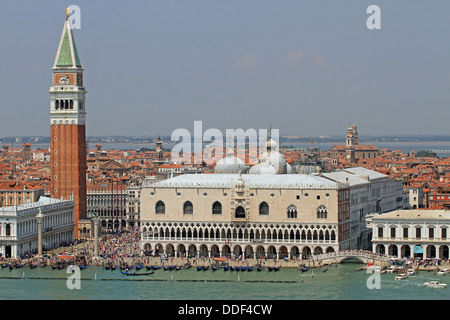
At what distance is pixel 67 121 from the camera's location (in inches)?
2375

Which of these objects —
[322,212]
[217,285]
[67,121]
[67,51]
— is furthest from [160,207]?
[67,51]

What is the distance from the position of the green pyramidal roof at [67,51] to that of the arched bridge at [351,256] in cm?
1828

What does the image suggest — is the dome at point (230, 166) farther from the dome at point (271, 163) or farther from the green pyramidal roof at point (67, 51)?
the green pyramidal roof at point (67, 51)

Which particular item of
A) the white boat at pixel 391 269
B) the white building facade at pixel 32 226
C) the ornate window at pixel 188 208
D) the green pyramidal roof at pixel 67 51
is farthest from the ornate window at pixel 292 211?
the green pyramidal roof at pixel 67 51

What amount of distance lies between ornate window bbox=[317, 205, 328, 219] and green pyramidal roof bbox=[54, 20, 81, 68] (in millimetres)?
16868

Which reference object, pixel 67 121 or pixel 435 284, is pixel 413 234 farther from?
pixel 67 121

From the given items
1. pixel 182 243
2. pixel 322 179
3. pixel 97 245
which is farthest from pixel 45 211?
pixel 322 179

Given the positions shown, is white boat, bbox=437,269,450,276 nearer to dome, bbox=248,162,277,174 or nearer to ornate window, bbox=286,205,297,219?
ornate window, bbox=286,205,297,219

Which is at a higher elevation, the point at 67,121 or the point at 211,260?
the point at 67,121

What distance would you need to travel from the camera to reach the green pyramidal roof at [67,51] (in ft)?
197

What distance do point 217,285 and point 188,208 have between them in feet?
26.3

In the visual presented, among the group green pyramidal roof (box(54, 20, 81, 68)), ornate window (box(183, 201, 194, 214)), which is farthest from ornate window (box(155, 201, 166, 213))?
green pyramidal roof (box(54, 20, 81, 68))
